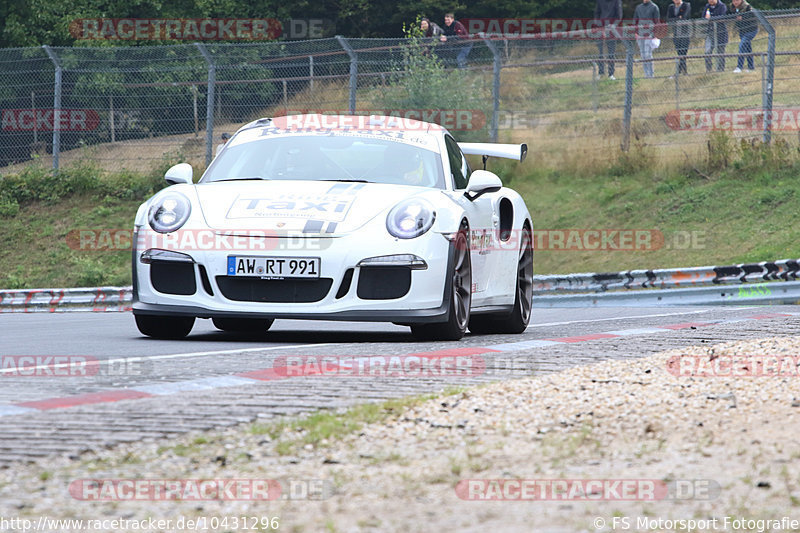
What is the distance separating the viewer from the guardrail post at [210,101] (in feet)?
76.4

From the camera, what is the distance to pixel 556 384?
19.6 ft

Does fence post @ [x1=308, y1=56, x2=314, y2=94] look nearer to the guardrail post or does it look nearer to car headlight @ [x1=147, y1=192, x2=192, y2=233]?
the guardrail post

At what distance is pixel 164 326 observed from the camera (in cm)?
882

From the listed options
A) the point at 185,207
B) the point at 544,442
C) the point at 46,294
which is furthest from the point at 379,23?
the point at 544,442

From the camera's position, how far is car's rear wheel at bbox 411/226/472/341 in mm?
8352

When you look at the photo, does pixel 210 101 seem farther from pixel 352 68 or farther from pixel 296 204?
pixel 296 204

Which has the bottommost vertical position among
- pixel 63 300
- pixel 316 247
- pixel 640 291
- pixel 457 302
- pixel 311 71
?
pixel 63 300

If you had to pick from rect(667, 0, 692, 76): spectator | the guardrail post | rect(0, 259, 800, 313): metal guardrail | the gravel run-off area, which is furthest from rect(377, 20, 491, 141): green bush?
the gravel run-off area

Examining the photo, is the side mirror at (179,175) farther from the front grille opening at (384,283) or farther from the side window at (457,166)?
the side window at (457,166)

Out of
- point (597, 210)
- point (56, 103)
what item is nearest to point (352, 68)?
point (597, 210)

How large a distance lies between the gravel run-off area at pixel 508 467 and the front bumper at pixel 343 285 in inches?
91.4

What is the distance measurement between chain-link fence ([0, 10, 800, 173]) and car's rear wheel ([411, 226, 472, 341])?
578 inches

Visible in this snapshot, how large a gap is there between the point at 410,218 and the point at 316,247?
62cm

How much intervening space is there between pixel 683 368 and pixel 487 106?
17.4 metres
